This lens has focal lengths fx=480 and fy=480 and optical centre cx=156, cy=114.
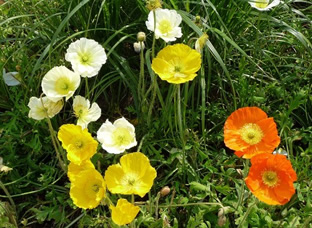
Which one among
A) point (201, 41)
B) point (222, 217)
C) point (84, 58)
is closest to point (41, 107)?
point (84, 58)

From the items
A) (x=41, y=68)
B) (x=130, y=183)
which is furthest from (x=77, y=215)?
(x=41, y=68)

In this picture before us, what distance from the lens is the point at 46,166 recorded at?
183cm

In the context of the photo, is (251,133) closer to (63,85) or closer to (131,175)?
(131,175)

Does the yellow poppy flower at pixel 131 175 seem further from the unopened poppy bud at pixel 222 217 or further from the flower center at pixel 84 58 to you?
the flower center at pixel 84 58

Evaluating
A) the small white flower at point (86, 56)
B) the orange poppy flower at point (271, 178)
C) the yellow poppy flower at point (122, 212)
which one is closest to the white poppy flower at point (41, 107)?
the small white flower at point (86, 56)

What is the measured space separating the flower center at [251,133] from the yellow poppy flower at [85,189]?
433mm

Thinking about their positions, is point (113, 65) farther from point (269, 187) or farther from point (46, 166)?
point (269, 187)

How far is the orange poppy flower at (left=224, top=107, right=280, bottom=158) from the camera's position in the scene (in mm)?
1307

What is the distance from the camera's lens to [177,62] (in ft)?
5.01

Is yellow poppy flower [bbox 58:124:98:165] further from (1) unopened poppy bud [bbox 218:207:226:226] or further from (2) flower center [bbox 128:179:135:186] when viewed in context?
(1) unopened poppy bud [bbox 218:207:226:226]

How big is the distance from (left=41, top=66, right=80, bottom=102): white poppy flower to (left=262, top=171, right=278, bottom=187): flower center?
2.34 feet

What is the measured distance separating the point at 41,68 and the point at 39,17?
1.13ft

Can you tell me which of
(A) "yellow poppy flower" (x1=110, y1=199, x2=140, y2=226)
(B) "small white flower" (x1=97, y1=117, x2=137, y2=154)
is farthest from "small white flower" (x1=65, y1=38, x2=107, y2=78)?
(A) "yellow poppy flower" (x1=110, y1=199, x2=140, y2=226)

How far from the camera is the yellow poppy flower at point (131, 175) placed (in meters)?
1.36
